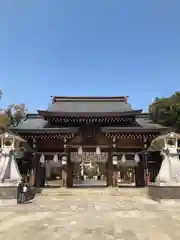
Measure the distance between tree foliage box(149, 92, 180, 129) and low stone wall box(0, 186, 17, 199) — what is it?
18701 millimetres

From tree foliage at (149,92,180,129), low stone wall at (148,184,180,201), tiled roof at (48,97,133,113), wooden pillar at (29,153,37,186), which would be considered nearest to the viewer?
low stone wall at (148,184,180,201)

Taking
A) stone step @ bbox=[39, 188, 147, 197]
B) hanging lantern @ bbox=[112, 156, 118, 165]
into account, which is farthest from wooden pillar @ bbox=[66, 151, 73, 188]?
hanging lantern @ bbox=[112, 156, 118, 165]

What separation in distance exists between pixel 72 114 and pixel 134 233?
16366mm

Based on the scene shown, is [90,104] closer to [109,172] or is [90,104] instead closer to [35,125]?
[35,125]

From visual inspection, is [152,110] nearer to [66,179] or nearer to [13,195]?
[66,179]

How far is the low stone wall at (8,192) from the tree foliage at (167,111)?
18701mm

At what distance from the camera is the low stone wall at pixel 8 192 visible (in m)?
13.4

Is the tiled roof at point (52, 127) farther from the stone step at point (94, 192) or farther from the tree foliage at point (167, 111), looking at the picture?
the stone step at point (94, 192)

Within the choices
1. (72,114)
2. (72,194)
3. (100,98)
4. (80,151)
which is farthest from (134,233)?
(100,98)

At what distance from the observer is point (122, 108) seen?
2730 cm

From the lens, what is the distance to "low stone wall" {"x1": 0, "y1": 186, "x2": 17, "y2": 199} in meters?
13.4

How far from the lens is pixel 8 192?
44.2ft

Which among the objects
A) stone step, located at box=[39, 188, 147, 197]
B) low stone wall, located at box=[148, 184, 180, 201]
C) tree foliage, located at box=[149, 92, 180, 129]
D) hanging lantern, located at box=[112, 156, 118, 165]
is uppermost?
tree foliage, located at box=[149, 92, 180, 129]

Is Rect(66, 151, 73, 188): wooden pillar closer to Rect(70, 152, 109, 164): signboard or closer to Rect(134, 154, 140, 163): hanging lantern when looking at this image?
Rect(70, 152, 109, 164): signboard
